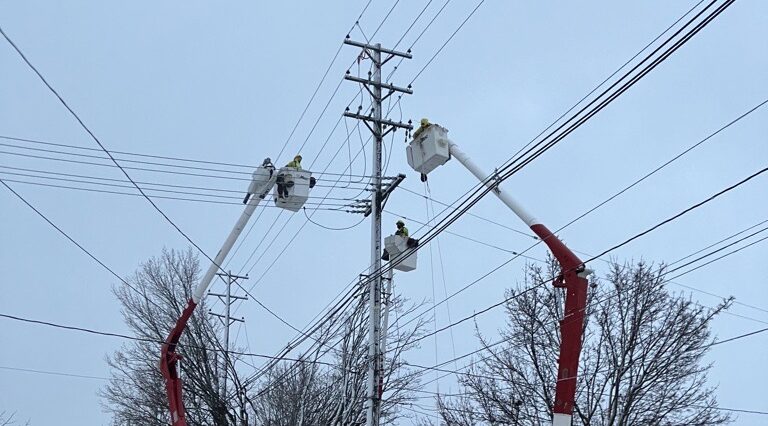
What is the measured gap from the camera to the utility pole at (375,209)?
52.3 feet

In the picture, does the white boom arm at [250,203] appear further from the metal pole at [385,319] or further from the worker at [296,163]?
the metal pole at [385,319]

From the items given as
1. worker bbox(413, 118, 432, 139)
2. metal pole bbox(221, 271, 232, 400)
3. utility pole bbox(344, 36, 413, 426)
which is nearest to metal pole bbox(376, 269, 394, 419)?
utility pole bbox(344, 36, 413, 426)

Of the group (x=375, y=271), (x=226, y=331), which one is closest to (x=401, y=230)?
(x=375, y=271)

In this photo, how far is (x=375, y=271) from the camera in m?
16.7

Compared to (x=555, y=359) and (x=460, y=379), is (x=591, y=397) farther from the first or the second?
(x=460, y=379)

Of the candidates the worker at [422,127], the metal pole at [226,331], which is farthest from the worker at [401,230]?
the metal pole at [226,331]

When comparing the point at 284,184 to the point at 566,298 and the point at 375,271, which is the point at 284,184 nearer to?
the point at 375,271

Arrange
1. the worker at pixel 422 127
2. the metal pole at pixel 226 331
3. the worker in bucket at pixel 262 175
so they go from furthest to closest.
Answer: the metal pole at pixel 226 331 → the worker in bucket at pixel 262 175 → the worker at pixel 422 127

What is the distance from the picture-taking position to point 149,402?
97.7 ft

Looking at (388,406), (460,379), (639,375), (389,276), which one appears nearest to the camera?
(389,276)

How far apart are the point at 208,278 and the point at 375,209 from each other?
350cm

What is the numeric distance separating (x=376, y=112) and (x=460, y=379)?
6.43 metres

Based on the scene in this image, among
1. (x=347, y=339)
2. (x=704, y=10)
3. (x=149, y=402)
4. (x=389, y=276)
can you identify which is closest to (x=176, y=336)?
(x=347, y=339)

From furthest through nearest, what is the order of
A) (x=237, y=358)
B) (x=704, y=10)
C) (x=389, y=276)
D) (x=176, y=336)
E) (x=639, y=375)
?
(x=237, y=358) → (x=176, y=336) → (x=639, y=375) → (x=389, y=276) → (x=704, y=10)
